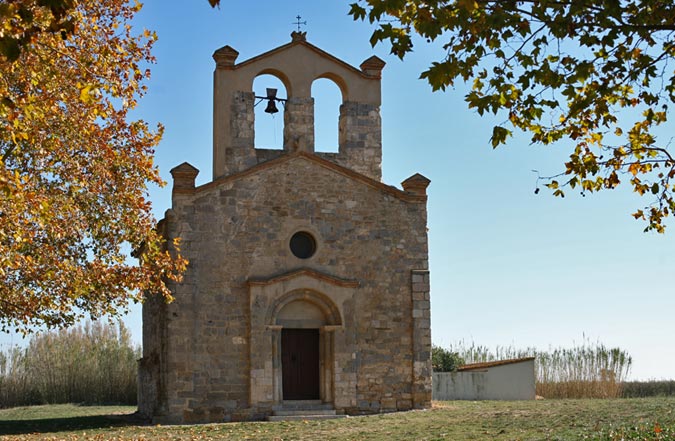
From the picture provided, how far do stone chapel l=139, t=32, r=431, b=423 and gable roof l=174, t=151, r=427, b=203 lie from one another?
0.03 metres

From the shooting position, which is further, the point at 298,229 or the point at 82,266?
the point at 298,229

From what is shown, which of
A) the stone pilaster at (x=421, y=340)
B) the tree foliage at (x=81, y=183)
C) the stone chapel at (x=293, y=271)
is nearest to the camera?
the tree foliage at (x=81, y=183)

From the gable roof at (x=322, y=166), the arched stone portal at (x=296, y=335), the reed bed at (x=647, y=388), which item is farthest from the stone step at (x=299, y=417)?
the reed bed at (x=647, y=388)

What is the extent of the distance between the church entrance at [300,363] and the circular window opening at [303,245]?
1.80 metres

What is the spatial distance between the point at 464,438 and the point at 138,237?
6219 mm

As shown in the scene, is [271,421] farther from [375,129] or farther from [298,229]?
[375,129]

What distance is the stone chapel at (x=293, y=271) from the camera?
18922 millimetres

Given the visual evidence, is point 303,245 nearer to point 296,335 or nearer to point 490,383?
point 296,335

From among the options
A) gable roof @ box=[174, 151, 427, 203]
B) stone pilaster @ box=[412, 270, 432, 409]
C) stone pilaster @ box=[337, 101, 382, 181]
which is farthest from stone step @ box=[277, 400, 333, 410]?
stone pilaster @ box=[337, 101, 382, 181]

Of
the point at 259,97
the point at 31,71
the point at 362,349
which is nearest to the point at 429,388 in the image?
the point at 362,349

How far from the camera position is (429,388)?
794 inches

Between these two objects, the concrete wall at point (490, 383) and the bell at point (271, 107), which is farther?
the concrete wall at point (490, 383)

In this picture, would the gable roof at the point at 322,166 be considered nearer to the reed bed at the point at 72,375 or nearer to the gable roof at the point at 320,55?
the gable roof at the point at 320,55

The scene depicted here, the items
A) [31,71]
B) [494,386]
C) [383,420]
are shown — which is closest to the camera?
[31,71]
